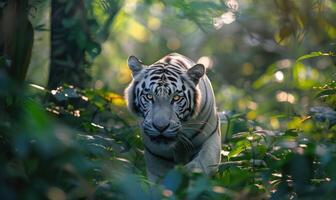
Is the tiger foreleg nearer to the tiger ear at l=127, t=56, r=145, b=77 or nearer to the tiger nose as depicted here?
the tiger nose

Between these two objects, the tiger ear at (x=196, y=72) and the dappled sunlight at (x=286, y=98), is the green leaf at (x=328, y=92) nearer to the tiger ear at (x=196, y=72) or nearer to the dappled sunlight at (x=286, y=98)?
the tiger ear at (x=196, y=72)

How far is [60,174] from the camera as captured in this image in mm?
2863

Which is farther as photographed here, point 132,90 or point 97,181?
point 132,90

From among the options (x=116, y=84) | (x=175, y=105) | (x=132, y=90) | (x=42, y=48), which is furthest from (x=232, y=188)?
(x=116, y=84)

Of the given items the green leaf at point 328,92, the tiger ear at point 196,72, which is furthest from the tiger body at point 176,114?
the green leaf at point 328,92

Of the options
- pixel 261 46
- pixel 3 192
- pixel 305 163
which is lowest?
pixel 3 192

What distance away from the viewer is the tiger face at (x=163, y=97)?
498 cm

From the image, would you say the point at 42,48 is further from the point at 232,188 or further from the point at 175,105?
the point at 232,188

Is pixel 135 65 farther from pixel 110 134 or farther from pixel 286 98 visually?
pixel 286 98

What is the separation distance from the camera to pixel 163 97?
204 inches

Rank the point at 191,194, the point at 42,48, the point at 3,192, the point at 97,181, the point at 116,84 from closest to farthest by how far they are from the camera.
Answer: the point at 3,192 < the point at 191,194 < the point at 97,181 < the point at 42,48 < the point at 116,84

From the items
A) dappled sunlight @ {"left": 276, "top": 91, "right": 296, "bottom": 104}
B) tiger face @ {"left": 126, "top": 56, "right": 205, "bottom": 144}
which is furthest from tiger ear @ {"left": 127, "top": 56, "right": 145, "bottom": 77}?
dappled sunlight @ {"left": 276, "top": 91, "right": 296, "bottom": 104}

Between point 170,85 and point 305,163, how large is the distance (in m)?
2.33

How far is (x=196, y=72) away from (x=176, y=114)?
38 centimetres
